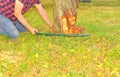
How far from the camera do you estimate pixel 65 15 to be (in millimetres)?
8289

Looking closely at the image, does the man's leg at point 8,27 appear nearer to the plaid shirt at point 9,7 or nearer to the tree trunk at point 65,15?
the plaid shirt at point 9,7

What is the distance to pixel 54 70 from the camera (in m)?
5.52

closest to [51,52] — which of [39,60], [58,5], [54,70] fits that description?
[39,60]

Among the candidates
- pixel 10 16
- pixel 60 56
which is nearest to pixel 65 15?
pixel 10 16

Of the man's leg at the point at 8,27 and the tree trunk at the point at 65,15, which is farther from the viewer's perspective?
the tree trunk at the point at 65,15

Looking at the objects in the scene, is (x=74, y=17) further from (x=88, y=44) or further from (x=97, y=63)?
(x=97, y=63)

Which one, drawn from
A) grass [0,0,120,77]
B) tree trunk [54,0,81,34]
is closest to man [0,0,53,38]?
grass [0,0,120,77]

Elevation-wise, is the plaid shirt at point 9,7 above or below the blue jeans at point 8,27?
above

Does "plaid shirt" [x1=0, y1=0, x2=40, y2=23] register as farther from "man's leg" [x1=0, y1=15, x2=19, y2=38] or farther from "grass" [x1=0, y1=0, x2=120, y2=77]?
"grass" [x1=0, y1=0, x2=120, y2=77]

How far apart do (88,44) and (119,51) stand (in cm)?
95

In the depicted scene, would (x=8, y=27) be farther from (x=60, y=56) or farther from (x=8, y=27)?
(x=60, y=56)

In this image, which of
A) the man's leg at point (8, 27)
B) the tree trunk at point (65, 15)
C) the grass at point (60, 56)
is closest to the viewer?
the grass at point (60, 56)

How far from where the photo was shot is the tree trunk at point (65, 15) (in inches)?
323

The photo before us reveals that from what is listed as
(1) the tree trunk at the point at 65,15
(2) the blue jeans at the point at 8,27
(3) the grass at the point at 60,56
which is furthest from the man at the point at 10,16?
(1) the tree trunk at the point at 65,15
